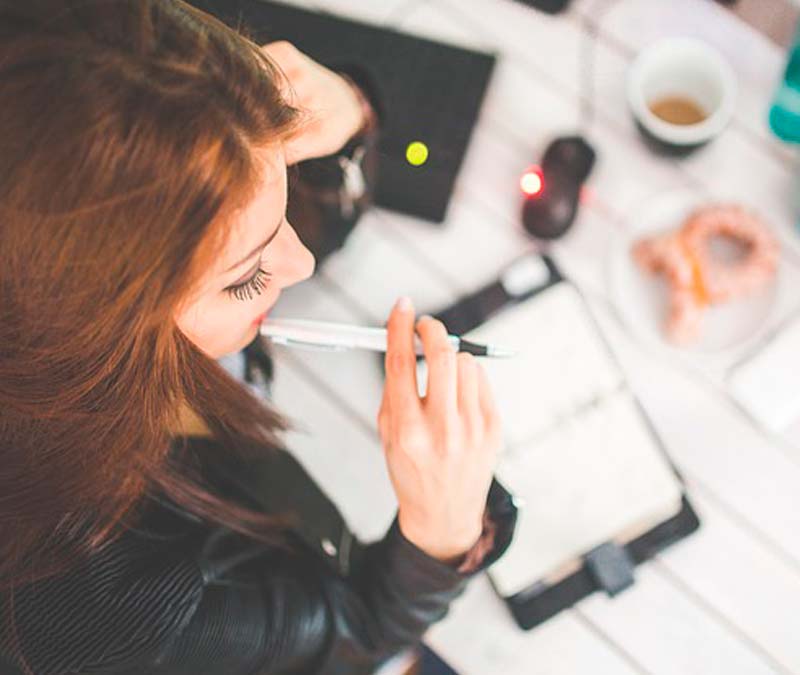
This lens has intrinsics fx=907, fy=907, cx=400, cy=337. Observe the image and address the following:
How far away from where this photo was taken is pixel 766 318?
2.89 feet

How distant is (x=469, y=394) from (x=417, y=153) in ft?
1.12

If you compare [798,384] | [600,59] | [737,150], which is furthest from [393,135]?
[798,384]

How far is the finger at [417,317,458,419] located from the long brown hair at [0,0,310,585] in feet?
0.58

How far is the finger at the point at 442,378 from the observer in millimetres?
674

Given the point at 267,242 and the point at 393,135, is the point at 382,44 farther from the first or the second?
the point at 267,242

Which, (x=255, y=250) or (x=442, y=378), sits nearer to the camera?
(x=255, y=250)

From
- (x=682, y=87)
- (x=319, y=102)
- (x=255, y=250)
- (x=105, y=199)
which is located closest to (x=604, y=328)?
(x=682, y=87)

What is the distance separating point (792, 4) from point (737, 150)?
0.53ft

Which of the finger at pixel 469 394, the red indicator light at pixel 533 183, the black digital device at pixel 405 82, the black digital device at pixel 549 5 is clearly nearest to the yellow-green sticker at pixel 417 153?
the black digital device at pixel 405 82

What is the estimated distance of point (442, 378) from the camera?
674 millimetres

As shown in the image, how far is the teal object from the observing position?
0.89 m

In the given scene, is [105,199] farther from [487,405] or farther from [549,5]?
[549,5]

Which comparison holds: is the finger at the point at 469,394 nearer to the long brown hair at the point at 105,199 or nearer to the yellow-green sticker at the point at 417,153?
the long brown hair at the point at 105,199

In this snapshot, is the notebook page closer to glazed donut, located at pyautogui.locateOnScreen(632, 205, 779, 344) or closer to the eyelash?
glazed donut, located at pyautogui.locateOnScreen(632, 205, 779, 344)
